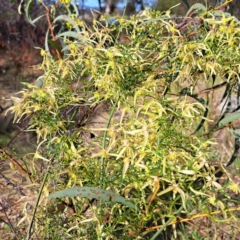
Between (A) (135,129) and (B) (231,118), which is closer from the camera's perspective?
(A) (135,129)

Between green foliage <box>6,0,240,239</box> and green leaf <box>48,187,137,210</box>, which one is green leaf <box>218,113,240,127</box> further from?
green leaf <box>48,187,137,210</box>

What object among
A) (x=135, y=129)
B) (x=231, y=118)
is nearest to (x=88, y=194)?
(x=135, y=129)

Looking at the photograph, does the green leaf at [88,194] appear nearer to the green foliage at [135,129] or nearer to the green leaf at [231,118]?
the green foliage at [135,129]

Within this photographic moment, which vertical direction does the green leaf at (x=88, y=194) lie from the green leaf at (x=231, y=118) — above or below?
below

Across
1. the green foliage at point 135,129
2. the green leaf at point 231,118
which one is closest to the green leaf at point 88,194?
the green foliage at point 135,129

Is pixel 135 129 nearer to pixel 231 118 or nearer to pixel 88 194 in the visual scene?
pixel 88 194

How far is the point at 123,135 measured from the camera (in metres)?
0.50

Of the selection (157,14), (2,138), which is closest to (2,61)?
(2,138)

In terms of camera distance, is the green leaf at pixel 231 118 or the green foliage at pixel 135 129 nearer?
the green foliage at pixel 135 129

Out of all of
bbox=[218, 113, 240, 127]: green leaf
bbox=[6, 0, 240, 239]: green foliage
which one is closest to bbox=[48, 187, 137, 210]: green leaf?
bbox=[6, 0, 240, 239]: green foliage

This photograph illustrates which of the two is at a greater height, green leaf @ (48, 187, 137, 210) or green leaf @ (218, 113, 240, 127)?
green leaf @ (218, 113, 240, 127)

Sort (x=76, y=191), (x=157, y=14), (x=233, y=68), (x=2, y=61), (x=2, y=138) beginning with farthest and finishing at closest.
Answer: (x=2, y=61), (x=2, y=138), (x=157, y=14), (x=233, y=68), (x=76, y=191)

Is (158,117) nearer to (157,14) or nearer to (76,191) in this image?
(76,191)

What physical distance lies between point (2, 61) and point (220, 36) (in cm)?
474
